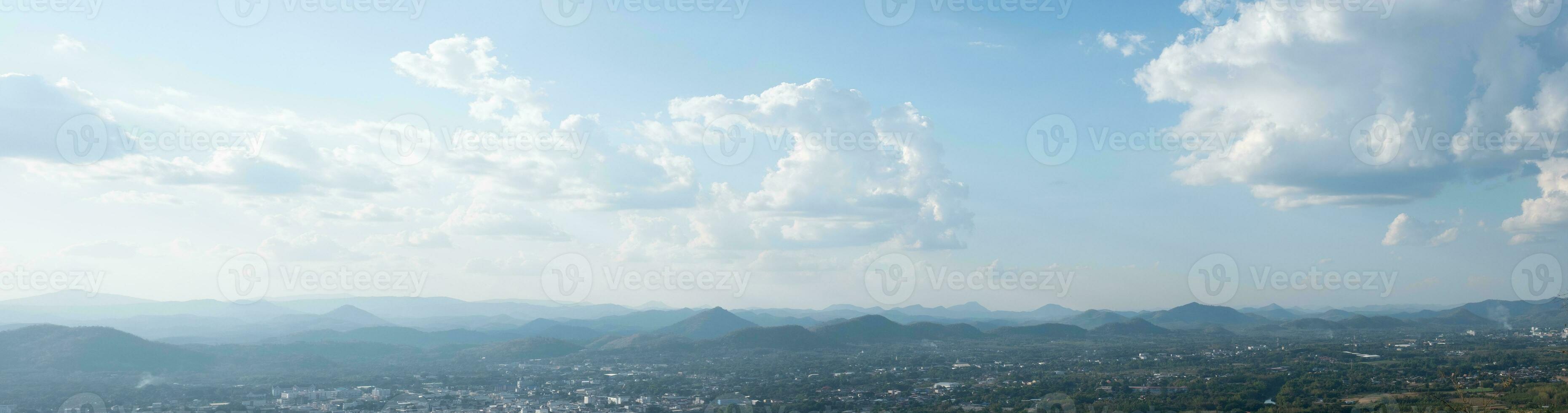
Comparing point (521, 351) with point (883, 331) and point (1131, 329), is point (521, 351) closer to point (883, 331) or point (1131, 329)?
point (883, 331)

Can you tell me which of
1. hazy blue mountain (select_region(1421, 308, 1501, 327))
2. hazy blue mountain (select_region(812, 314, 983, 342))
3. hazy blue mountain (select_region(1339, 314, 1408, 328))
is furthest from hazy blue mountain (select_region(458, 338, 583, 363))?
hazy blue mountain (select_region(1421, 308, 1501, 327))

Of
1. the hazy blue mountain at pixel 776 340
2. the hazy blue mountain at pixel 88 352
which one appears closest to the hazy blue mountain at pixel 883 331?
the hazy blue mountain at pixel 776 340

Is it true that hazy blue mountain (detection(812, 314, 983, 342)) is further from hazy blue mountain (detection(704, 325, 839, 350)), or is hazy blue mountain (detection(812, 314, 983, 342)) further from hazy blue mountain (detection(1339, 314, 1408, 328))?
hazy blue mountain (detection(1339, 314, 1408, 328))

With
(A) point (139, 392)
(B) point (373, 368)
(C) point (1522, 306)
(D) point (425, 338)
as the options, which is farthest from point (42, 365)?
(C) point (1522, 306)

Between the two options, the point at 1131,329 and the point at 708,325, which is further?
the point at 708,325

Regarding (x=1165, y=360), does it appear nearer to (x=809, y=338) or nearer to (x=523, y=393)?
(x=809, y=338)

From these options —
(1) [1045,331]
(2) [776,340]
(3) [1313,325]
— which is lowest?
(2) [776,340]

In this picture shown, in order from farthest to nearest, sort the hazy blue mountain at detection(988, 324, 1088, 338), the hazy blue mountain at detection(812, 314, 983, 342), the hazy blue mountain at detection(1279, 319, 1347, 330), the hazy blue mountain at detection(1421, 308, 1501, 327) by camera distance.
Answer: the hazy blue mountain at detection(1421, 308, 1501, 327), the hazy blue mountain at detection(1279, 319, 1347, 330), the hazy blue mountain at detection(988, 324, 1088, 338), the hazy blue mountain at detection(812, 314, 983, 342)

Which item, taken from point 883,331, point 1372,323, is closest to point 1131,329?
point 1372,323

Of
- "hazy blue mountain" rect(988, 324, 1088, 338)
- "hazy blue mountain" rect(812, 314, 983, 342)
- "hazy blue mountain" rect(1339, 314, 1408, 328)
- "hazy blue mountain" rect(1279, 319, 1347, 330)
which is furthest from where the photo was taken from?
"hazy blue mountain" rect(1339, 314, 1408, 328)

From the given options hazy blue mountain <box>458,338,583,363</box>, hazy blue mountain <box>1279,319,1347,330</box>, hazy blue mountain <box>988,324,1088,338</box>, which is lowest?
hazy blue mountain <box>458,338,583,363</box>

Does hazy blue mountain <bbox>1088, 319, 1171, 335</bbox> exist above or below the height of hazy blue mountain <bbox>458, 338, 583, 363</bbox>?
above

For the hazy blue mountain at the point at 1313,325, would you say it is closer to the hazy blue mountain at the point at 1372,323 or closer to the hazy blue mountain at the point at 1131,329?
the hazy blue mountain at the point at 1372,323

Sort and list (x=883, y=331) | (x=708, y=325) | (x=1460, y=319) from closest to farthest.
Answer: (x=883, y=331) → (x=708, y=325) → (x=1460, y=319)
